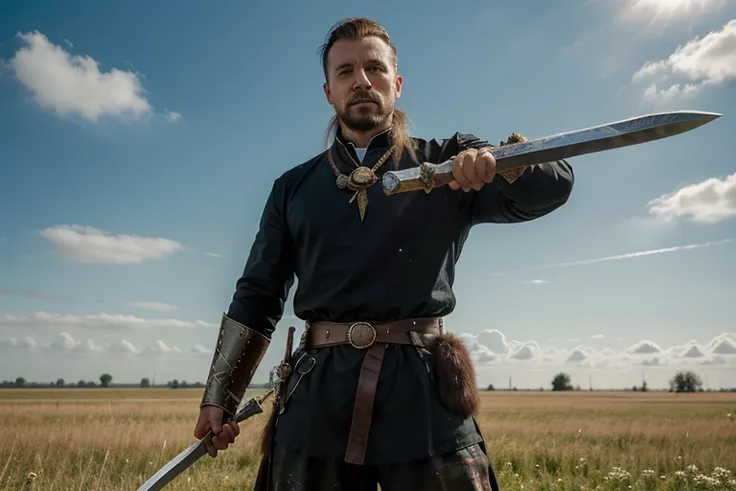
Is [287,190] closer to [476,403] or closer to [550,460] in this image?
[476,403]

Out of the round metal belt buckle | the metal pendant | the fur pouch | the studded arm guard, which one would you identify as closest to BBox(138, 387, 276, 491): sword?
the studded arm guard

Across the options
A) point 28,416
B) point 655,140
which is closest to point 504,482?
point 655,140

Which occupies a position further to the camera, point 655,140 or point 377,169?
point 377,169

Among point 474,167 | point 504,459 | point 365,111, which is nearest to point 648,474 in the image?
point 504,459

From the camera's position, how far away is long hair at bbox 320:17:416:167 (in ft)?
11.8

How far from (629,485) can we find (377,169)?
553 cm

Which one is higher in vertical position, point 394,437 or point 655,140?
point 655,140

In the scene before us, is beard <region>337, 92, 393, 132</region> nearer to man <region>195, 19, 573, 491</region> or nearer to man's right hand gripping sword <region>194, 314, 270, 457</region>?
man <region>195, 19, 573, 491</region>

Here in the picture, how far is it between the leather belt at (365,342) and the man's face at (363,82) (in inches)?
44.8

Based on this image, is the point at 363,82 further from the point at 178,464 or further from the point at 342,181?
the point at 178,464

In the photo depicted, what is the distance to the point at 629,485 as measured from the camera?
282 inches

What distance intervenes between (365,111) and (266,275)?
3.58 ft

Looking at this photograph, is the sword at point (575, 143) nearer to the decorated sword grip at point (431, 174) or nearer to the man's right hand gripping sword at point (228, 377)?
the decorated sword grip at point (431, 174)

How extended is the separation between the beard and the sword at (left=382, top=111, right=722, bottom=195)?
923 mm
